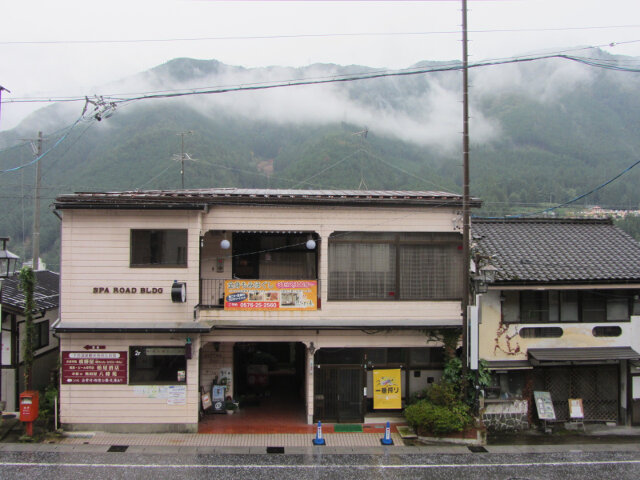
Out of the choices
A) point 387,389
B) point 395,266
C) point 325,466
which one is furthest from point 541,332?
point 325,466

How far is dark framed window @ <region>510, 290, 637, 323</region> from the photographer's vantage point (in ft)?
53.1

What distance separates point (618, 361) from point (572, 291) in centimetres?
279

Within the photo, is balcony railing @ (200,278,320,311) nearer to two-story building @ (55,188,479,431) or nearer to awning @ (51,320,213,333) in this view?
two-story building @ (55,188,479,431)

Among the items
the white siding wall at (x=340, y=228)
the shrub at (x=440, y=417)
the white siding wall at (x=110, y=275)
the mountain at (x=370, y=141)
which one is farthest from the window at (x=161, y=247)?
the shrub at (x=440, y=417)

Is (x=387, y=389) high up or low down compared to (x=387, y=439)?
up

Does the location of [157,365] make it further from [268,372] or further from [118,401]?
[268,372]

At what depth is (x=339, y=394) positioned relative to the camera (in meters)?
16.0

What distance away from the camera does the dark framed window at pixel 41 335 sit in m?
17.8

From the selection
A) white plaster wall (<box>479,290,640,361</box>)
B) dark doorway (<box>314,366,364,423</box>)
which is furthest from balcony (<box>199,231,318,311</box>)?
white plaster wall (<box>479,290,640,361</box>)

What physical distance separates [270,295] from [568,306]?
997 centimetres

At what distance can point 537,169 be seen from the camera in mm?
60656

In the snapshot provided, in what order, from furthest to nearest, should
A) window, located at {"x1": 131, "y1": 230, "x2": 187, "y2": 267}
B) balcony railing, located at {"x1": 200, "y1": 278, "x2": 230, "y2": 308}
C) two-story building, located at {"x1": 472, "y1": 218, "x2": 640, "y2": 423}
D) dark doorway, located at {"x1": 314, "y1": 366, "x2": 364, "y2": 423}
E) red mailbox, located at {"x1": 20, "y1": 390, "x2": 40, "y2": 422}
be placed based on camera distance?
balcony railing, located at {"x1": 200, "y1": 278, "x2": 230, "y2": 308} → dark doorway, located at {"x1": 314, "y1": 366, "x2": 364, "y2": 423} → two-story building, located at {"x1": 472, "y1": 218, "x2": 640, "y2": 423} → window, located at {"x1": 131, "y1": 230, "x2": 187, "y2": 267} → red mailbox, located at {"x1": 20, "y1": 390, "x2": 40, "y2": 422}

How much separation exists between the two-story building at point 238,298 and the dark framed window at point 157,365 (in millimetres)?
31

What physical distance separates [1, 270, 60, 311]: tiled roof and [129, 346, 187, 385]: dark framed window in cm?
461
